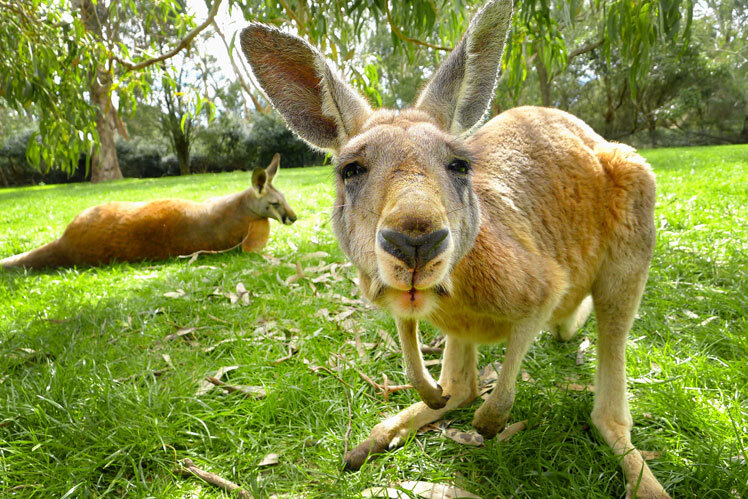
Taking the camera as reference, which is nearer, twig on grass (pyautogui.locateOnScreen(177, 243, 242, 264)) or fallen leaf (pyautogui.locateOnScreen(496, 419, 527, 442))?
fallen leaf (pyautogui.locateOnScreen(496, 419, 527, 442))

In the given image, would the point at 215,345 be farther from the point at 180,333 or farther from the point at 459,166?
the point at 459,166

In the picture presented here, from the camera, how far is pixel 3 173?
28.3 meters

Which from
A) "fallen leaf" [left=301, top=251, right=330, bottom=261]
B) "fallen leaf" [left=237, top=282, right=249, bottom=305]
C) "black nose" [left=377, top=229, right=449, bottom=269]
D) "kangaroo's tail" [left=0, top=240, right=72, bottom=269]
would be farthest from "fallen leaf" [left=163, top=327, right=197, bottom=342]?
"kangaroo's tail" [left=0, top=240, right=72, bottom=269]

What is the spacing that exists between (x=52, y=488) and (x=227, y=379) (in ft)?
2.99

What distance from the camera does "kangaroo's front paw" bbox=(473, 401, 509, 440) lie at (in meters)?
1.79

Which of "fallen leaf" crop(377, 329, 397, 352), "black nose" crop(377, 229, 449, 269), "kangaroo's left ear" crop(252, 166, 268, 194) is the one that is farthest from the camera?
"kangaroo's left ear" crop(252, 166, 268, 194)

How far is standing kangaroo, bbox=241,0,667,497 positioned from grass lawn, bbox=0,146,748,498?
157 millimetres

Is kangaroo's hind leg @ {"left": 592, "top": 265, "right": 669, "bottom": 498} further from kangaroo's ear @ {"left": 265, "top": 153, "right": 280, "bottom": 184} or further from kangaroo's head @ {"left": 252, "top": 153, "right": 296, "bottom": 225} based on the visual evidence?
kangaroo's ear @ {"left": 265, "top": 153, "right": 280, "bottom": 184}

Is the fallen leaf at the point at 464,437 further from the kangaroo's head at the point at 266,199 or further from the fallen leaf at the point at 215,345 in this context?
the kangaroo's head at the point at 266,199

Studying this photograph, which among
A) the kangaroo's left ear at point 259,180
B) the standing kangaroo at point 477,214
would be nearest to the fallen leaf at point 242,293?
the kangaroo's left ear at point 259,180

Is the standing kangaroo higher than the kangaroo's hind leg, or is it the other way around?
the standing kangaroo

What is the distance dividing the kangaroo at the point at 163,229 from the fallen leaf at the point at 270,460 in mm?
3385

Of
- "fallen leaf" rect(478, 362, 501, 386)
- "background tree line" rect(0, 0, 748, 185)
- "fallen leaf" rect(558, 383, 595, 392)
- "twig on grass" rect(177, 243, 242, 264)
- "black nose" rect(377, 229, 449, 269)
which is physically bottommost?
"fallen leaf" rect(478, 362, 501, 386)

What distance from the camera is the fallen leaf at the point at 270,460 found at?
5.98ft
